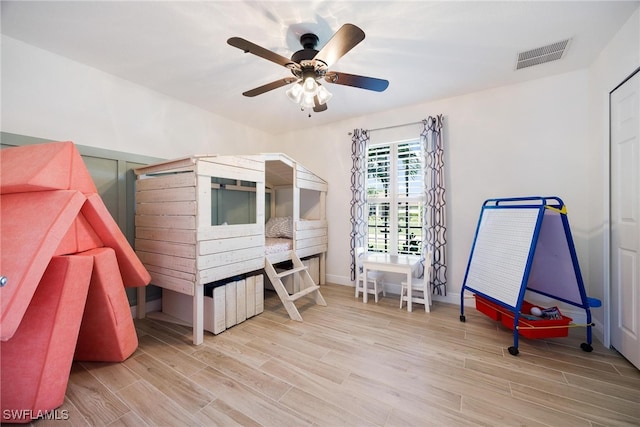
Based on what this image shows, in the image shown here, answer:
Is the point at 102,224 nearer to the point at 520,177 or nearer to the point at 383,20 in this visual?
the point at 383,20

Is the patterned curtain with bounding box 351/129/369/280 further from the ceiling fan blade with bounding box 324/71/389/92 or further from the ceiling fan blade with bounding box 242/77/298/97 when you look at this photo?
the ceiling fan blade with bounding box 242/77/298/97

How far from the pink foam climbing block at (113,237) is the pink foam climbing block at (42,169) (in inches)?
4.8

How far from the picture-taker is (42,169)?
1.44 meters

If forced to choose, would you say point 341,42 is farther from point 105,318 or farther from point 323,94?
point 105,318

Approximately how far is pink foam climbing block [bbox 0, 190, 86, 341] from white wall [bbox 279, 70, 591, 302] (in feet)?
11.2

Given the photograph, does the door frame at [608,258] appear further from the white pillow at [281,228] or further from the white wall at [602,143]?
the white pillow at [281,228]

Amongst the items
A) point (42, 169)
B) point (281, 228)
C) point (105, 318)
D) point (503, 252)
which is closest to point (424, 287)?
point (503, 252)

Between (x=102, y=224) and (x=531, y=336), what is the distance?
11.5 feet

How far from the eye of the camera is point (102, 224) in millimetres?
1838

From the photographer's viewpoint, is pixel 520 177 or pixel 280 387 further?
pixel 520 177

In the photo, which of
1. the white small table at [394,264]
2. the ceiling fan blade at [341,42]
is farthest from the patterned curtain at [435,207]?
the ceiling fan blade at [341,42]

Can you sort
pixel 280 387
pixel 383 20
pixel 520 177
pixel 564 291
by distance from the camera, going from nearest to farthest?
1. pixel 280 387
2. pixel 383 20
3. pixel 564 291
4. pixel 520 177

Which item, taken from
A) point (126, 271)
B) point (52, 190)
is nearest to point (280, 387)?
point (126, 271)

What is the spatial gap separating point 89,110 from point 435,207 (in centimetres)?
385
